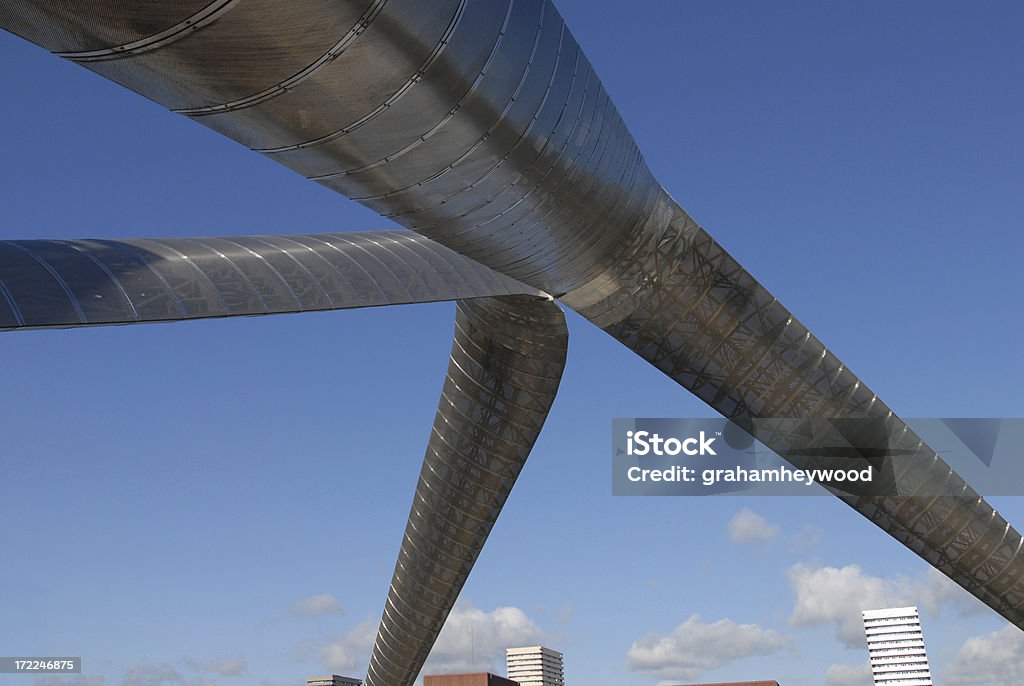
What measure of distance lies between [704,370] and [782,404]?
3279 millimetres

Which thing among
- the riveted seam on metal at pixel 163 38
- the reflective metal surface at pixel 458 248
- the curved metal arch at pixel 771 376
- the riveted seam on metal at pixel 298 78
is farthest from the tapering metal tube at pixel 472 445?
the riveted seam on metal at pixel 163 38

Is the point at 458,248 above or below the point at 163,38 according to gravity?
above

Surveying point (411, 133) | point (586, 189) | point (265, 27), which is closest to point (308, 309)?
point (586, 189)

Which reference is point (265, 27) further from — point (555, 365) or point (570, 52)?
point (555, 365)

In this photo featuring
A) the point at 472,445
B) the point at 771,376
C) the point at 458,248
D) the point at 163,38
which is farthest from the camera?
the point at 472,445

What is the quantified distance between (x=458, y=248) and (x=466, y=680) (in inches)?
4756

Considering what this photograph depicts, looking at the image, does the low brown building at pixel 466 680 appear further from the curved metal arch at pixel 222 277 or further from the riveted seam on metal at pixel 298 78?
the riveted seam on metal at pixel 298 78

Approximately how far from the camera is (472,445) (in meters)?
38.6

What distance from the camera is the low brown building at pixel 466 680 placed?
411 feet

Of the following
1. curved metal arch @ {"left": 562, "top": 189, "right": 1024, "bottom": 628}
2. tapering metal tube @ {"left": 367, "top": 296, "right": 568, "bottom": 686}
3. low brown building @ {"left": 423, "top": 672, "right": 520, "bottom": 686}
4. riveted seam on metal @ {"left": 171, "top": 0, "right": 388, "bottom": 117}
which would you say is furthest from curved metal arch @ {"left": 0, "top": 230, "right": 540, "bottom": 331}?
low brown building @ {"left": 423, "top": 672, "right": 520, "bottom": 686}

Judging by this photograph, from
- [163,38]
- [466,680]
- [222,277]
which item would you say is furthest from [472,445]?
[466,680]

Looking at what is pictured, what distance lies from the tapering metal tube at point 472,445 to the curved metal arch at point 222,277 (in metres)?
3.92

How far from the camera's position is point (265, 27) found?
286 inches

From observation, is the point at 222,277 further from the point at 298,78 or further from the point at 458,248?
the point at 298,78
